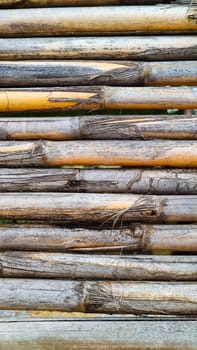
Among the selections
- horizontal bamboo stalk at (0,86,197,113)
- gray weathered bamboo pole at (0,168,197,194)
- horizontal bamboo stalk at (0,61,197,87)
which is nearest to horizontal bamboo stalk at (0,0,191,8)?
horizontal bamboo stalk at (0,61,197,87)

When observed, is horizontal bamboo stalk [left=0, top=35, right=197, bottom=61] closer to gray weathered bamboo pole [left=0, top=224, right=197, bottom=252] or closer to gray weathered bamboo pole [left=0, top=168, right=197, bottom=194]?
gray weathered bamboo pole [left=0, top=168, right=197, bottom=194]

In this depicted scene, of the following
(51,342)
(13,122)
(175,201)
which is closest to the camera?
(51,342)

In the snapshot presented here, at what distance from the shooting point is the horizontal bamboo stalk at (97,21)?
190 centimetres

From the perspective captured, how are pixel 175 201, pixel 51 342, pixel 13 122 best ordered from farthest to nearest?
pixel 13 122
pixel 175 201
pixel 51 342

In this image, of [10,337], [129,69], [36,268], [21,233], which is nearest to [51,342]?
[10,337]

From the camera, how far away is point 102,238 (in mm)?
1678

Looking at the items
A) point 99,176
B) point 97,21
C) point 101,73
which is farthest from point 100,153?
point 97,21

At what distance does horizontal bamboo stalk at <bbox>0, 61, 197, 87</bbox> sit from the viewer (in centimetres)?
185

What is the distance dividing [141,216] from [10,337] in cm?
54

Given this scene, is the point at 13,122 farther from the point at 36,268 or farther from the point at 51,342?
the point at 51,342

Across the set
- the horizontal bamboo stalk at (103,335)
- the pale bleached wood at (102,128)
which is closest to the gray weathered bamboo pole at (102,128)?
the pale bleached wood at (102,128)

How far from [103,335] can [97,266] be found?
205 mm

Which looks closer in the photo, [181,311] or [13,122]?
[181,311]

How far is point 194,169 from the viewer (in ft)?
5.73
